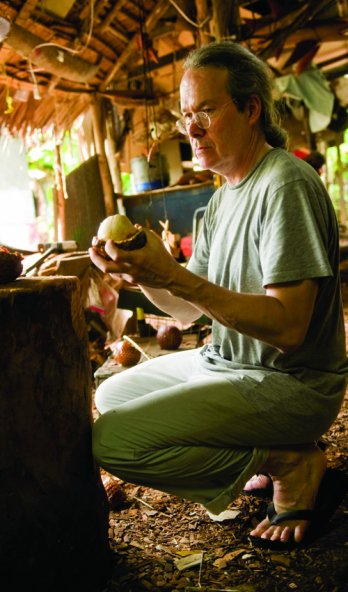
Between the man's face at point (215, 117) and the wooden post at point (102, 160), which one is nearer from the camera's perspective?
the man's face at point (215, 117)

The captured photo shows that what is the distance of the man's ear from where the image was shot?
195cm

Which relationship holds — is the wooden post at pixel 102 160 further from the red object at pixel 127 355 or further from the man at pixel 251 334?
the man at pixel 251 334

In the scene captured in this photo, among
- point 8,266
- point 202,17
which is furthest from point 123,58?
point 8,266

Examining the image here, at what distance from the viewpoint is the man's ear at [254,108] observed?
195 cm

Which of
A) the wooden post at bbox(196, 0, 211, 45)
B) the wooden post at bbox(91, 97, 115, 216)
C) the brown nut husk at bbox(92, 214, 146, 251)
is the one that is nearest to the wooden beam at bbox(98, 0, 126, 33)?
the wooden post at bbox(196, 0, 211, 45)

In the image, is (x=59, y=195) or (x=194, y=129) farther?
(x=59, y=195)

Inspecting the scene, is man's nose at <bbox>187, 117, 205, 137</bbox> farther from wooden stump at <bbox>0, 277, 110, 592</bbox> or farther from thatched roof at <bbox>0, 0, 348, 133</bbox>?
thatched roof at <bbox>0, 0, 348, 133</bbox>

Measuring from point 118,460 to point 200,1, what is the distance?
16.3ft

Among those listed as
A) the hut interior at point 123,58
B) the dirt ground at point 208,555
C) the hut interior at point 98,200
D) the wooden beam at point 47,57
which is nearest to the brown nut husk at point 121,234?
the hut interior at point 98,200

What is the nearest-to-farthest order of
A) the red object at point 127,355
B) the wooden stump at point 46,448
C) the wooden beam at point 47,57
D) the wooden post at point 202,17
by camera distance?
the wooden stump at point 46,448 → the red object at point 127,355 → the wooden beam at point 47,57 → the wooden post at point 202,17

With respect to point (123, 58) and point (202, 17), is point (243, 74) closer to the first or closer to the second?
point (202, 17)

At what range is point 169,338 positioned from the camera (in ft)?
13.8

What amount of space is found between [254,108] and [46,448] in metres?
1.47

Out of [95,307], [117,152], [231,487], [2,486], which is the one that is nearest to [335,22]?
[117,152]
